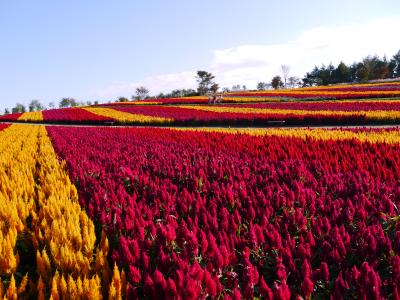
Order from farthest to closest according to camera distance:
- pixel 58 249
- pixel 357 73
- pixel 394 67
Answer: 1. pixel 394 67
2. pixel 357 73
3. pixel 58 249

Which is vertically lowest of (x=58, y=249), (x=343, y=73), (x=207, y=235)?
(x=207, y=235)

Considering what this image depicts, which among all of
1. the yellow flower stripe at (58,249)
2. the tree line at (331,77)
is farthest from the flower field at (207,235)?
the tree line at (331,77)

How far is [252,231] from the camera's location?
305cm

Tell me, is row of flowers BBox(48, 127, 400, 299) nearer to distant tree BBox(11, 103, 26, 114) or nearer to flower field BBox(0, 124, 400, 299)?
flower field BBox(0, 124, 400, 299)

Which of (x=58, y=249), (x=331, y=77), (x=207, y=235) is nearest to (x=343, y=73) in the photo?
(x=331, y=77)

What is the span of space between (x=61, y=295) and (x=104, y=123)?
80.2 feet

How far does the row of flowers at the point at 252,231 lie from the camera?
2371mm

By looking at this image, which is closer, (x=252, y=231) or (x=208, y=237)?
(x=252, y=231)

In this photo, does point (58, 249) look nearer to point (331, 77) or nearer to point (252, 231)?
point (252, 231)

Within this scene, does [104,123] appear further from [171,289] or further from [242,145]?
[171,289]

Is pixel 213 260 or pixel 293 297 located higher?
pixel 213 260

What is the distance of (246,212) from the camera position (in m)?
3.92

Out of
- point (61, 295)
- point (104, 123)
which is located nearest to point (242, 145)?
point (61, 295)

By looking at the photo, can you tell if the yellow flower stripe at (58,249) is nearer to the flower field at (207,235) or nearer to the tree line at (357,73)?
the flower field at (207,235)
